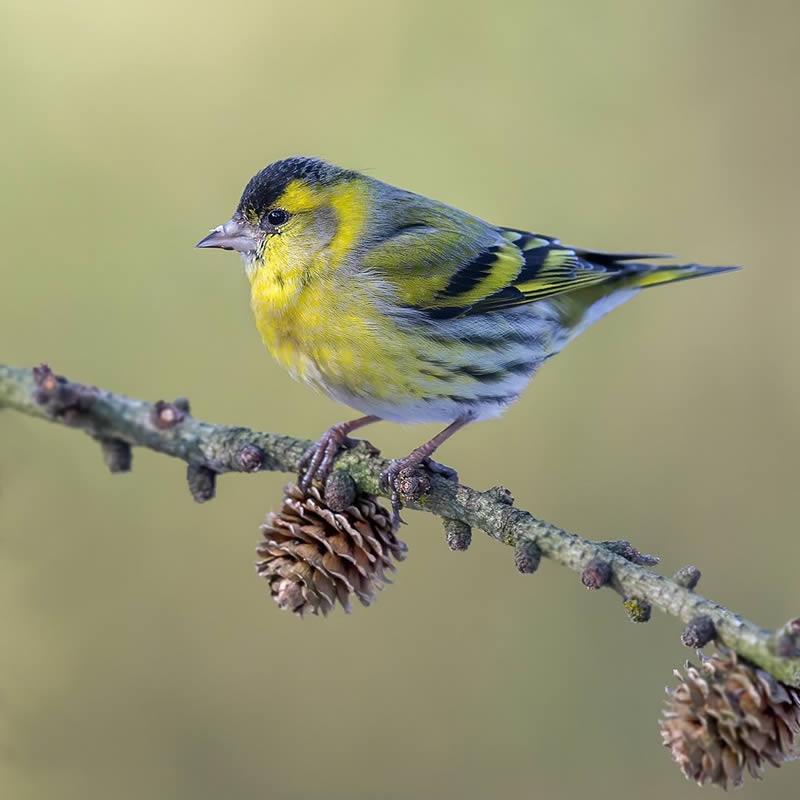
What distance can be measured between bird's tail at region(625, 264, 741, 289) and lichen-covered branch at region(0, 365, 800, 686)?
84.7 inches

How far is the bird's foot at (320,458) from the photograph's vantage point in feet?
8.09

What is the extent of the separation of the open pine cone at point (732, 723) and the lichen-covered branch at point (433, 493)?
0.13ft

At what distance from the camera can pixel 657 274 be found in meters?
4.37

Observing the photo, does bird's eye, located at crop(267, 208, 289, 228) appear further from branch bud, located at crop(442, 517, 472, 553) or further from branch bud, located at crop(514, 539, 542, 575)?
branch bud, located at crop(514, 539, 542, 575)

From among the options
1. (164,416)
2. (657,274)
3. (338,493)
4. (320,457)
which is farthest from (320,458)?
(657,274)

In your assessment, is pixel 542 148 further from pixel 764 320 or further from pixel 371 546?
pixel 371 546

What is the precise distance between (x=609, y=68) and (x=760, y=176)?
1.12m

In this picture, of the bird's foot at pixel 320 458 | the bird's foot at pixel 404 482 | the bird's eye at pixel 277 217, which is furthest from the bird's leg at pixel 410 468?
the bird's eye at pixel 277 217

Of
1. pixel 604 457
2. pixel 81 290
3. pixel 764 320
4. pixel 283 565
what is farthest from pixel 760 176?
pixel 283 565

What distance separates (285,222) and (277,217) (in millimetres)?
34

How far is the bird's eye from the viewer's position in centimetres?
353

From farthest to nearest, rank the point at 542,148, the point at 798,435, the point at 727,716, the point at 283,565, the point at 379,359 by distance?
the point at 542,148, the point at 798,435, the point at 379,359, the point at 283,565, the point at 727,716

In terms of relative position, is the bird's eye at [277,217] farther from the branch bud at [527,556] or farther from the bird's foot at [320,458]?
the branch bud at [527,556]

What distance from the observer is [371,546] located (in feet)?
7.74
